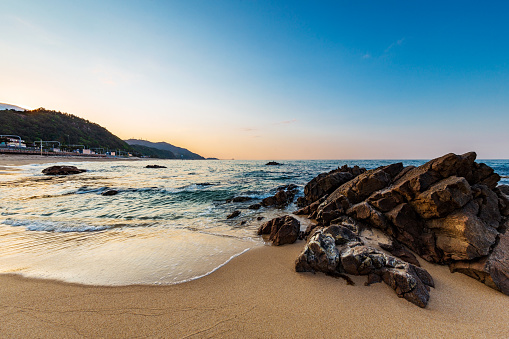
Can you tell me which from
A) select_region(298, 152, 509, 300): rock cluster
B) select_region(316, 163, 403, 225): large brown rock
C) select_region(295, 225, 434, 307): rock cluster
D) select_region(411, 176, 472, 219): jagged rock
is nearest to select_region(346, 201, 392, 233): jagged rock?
select_region(298, 152, 509, 300): rock cluster

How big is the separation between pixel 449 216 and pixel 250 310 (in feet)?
21.3

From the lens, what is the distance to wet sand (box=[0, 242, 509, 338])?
3146 millimetres

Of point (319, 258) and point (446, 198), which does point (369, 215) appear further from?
point (319, 258)

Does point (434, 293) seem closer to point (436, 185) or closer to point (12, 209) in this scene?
point (436, 185)

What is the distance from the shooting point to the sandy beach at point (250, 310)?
3143 mm

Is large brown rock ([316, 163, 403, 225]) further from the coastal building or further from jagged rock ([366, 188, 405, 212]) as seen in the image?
the coastal building

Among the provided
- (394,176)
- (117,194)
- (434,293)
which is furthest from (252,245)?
(117,194)

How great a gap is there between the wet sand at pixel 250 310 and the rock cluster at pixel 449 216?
1.95 feet

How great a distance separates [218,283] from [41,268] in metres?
4.84

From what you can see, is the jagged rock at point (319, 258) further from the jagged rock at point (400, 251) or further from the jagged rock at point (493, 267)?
the jagged rock at point (493, 267)

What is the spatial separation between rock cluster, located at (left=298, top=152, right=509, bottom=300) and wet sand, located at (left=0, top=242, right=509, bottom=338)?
1.95 feet

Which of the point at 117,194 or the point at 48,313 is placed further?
the point at 117,194

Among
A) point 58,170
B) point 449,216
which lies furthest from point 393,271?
point 58,170

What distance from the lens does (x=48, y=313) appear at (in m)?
3.46
